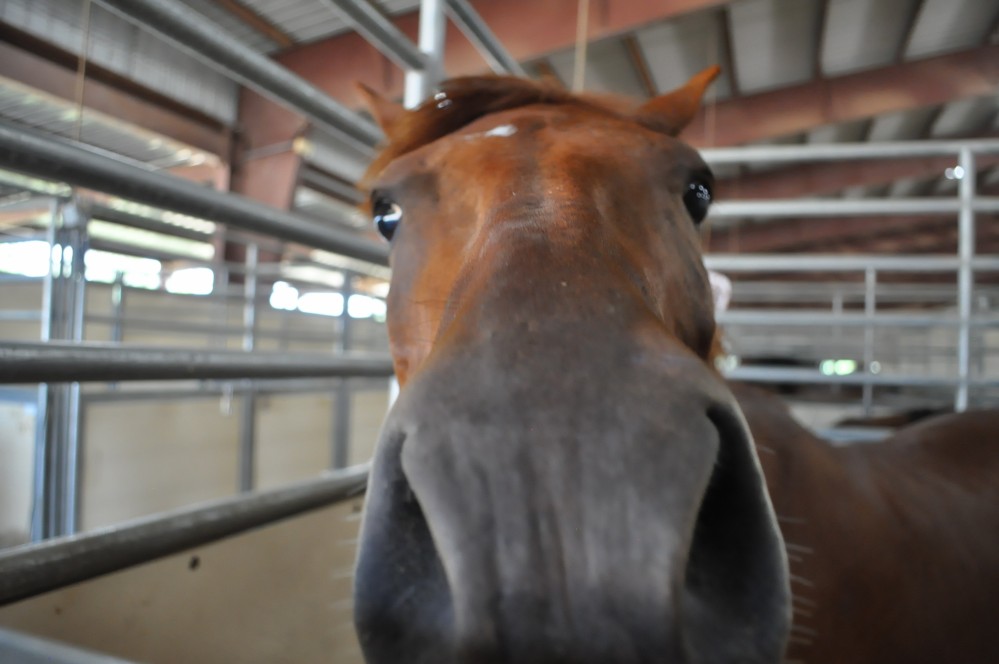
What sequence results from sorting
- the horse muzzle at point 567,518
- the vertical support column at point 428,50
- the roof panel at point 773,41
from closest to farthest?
1. the horse muzzle at point 567,518
2. the vertical support column at point 428,50
3. the roof panel at point 773,41

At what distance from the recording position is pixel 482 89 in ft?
4.67

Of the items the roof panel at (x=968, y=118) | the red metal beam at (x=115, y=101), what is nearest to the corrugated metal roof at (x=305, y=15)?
the red metal beam at (x=115, y=101)

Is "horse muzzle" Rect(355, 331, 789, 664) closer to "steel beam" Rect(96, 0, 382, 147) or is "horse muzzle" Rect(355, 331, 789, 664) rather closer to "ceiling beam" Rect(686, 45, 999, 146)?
"steel beam" Rect(96, 0, 382, 147)

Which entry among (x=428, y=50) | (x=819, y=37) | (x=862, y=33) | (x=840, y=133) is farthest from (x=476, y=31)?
(x=840, y=133)

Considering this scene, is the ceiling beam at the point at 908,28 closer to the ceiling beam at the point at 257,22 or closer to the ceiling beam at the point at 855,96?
the ceiling beam at the point at 855,96

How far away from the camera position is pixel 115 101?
5.21 metres

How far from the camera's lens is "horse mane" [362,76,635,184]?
1414 millimetres

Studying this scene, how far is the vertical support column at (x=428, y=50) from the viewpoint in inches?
73.9

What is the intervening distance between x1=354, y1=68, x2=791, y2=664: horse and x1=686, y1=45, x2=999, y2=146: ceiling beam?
26.3 feet

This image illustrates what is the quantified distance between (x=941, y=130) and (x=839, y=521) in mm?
11893

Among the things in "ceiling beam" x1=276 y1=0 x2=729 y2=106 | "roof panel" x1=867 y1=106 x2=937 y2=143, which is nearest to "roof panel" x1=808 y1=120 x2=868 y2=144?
"roof panel" x1=867 y1=106 x2=937 y2=143

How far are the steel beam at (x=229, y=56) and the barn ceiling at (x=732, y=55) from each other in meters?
3.80

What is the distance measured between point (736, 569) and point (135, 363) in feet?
3.14

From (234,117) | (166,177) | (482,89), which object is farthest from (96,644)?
(234,117)
